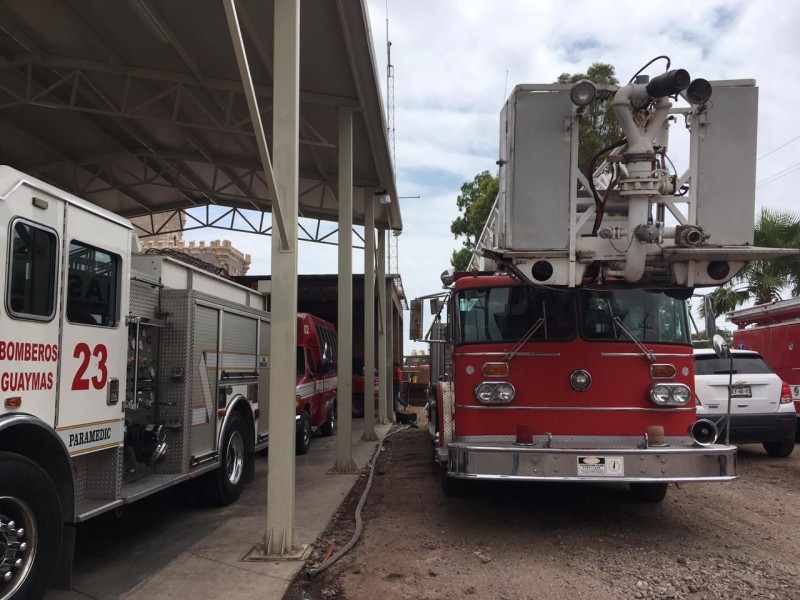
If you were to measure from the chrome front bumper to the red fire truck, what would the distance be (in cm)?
768

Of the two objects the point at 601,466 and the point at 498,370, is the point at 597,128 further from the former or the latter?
the point at 601,466

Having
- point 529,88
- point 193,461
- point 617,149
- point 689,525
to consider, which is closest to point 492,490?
point 689,525

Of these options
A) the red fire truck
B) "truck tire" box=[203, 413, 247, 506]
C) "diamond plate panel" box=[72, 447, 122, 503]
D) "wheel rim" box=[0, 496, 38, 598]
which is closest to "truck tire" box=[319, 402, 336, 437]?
"truck tire" box=[203, 413, 247, 506]

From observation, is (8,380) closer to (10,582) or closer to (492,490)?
(10,582)

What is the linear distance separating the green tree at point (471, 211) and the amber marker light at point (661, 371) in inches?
745

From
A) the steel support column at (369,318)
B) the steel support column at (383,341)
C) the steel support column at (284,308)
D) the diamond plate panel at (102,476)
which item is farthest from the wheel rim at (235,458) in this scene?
the steel support column at (383,341)

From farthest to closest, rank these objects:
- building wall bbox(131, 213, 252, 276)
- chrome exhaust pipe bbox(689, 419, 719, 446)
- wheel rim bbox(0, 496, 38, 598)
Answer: building wall bbox(131, 213, 252, 276), chrome exhaust pipe bbox(689, 419, 719, 446), wheel rim bbox(0, 496, 38, 598)

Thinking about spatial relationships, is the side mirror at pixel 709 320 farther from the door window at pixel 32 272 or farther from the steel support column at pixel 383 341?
the steel support column at pixel 383 341

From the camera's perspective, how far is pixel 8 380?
12.5 ft

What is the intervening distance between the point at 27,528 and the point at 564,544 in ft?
13.8

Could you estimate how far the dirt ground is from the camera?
4.89 m

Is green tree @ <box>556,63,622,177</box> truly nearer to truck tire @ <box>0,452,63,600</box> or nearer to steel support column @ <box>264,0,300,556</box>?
steel support column @ <box>264,0,300,556</box>

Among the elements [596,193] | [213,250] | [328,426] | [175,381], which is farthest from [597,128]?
[213,250]

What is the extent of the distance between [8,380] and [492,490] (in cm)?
561
